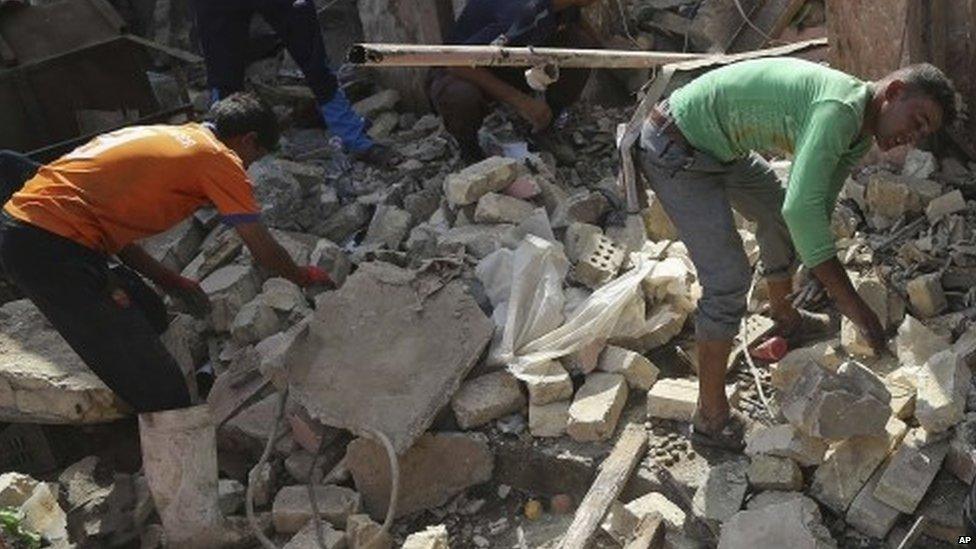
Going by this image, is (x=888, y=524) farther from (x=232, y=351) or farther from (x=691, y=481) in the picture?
(x=232, y=351)

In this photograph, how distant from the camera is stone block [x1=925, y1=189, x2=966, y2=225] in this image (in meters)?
5.39

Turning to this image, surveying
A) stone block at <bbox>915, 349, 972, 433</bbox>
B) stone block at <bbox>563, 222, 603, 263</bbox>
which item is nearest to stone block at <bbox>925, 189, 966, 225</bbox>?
stone block at <bbox>915, 349, 972, 433</bbox>

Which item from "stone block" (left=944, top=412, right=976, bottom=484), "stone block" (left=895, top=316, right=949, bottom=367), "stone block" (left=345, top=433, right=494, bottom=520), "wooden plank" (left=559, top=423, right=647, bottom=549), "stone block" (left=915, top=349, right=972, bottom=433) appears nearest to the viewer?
"stone block" (left=944, top=412, right=976, bottom=484)

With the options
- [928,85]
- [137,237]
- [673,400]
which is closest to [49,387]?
[137,237]

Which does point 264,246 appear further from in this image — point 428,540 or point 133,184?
point 428,540

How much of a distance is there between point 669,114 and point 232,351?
2.78 m

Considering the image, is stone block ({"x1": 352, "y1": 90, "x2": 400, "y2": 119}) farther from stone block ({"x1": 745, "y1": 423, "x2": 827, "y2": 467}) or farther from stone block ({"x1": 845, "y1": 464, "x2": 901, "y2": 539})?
stone block ({"x1": 845, "y1": 464, "x2": 901, "y2": 539})

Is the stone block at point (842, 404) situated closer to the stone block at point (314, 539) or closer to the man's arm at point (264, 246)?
the stone block at point (314, 539)

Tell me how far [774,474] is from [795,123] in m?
1.40

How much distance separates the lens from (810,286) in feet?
17.6

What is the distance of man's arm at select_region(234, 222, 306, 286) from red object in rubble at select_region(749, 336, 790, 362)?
219 cm

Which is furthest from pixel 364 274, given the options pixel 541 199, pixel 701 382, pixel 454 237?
pixel 701 382

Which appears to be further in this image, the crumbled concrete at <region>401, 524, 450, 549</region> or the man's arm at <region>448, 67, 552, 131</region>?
the man's arm at <region>448, 67, 552, 131</region>

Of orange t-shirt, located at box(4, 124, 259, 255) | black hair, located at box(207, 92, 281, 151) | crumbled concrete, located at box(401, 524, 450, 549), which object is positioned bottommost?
crumbled concrete, located at box(401, 524, 450, 549)
